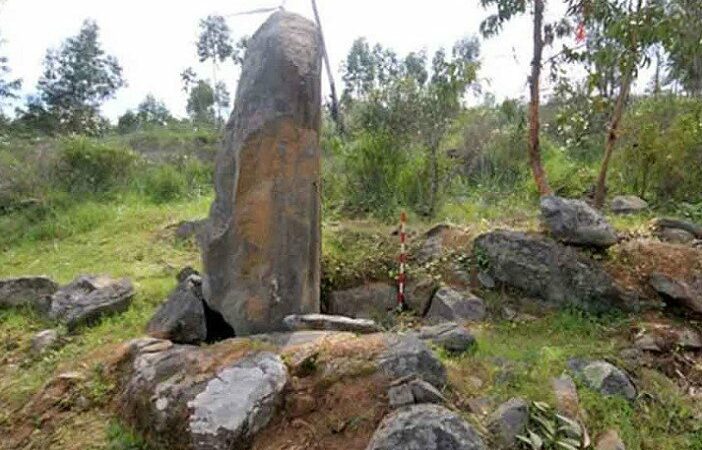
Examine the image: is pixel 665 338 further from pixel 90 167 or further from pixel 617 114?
pixel 90 167

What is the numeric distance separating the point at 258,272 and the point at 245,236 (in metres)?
0.27

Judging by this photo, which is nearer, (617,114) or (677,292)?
(677,292)

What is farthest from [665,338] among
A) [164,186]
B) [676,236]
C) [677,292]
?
[164,186]

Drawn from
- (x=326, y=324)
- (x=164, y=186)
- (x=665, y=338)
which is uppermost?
(x=164, y=186)

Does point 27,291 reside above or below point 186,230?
below

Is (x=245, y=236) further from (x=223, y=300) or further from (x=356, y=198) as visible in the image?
(x=356, y=198)

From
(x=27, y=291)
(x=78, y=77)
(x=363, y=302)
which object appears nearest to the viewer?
(x=363, y=302)

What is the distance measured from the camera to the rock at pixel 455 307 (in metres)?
4.73

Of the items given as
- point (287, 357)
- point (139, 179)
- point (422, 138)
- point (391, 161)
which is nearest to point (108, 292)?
point (287, 357)

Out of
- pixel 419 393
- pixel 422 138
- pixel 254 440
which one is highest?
pixel 422 138

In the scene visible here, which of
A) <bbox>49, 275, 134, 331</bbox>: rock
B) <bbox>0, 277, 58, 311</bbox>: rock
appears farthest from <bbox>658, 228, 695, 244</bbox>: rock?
<bbox>0, 277, 58, 311</bbox>: rock

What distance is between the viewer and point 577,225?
4.88 m

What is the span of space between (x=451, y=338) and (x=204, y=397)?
1.62 meters

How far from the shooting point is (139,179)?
1101cm
